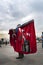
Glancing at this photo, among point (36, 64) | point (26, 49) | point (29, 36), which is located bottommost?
point (36, 64)

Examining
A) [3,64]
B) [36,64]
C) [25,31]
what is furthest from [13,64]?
[25,31]

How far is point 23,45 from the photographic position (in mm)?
12586

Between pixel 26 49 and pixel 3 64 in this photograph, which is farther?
pixel 26 49

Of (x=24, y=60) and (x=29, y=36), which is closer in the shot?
(x=29, y=36)

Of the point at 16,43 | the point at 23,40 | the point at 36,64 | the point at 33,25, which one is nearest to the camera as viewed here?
the point at 36,64

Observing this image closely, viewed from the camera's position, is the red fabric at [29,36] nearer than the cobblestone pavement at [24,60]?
No

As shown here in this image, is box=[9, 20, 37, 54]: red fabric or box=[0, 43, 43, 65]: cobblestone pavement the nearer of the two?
box=[0, 43, 43, 65]: cobblestone pavement

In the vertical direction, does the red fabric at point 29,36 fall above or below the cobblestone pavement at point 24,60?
above

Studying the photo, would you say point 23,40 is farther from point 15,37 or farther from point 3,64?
point 3,64

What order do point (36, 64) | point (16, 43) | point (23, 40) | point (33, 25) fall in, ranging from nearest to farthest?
1. point (36, 64)
2. point (33, 25)
3. point (23, 40)
4. point (16, 43)

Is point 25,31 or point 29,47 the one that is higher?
point 25,31

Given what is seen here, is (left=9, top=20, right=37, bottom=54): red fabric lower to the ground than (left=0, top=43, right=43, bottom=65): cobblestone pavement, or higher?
higher

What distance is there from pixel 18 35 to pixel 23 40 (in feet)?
2.35

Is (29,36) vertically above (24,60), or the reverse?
(29,36)
